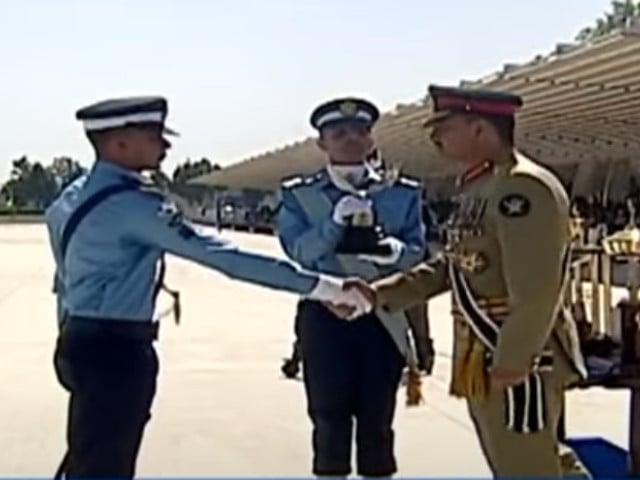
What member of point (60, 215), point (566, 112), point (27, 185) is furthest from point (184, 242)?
point (27, 185)

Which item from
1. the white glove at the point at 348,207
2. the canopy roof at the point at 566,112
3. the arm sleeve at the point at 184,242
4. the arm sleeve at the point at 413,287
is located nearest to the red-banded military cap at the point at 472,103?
the arm sleeve at the point at 413,287

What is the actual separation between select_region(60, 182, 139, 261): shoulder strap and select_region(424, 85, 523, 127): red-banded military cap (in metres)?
0.86

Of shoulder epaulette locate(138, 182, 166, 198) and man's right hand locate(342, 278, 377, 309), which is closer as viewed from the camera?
shoulder epaulette locate(138, 182, 166, 198)

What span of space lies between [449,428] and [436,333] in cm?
529

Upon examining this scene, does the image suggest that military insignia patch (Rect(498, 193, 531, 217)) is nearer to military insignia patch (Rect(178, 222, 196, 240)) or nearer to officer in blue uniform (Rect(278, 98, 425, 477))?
military insignia patch (Rect(178, 222, 196, 240))

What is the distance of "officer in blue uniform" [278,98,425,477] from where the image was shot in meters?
4.82

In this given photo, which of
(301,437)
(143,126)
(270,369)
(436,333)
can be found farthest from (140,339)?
(436,333)

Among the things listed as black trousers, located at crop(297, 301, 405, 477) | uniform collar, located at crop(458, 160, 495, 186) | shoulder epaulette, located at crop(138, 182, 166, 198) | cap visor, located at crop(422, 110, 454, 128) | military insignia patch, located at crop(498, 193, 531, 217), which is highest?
cap visor, located at crop(422, 110, 454, 128)

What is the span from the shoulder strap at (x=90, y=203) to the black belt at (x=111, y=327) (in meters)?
0.23

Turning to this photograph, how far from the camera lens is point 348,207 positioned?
15.9ft

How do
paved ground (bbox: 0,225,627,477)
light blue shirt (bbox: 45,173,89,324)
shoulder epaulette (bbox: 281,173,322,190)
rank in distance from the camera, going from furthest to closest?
paved ground (bbox: 0,225,627,477) < shoulder epaulette (bbox: 281,173,322,190) < light blue shirt (bbox: 45,173,89,324)

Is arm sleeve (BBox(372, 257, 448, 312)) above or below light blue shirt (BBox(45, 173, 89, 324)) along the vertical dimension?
below

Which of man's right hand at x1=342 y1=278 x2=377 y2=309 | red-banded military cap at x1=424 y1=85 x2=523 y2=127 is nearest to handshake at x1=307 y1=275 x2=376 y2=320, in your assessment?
man's right hand at x1=342 y1=278 x2=377 y2=309

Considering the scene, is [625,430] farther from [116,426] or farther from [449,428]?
[116,426]
